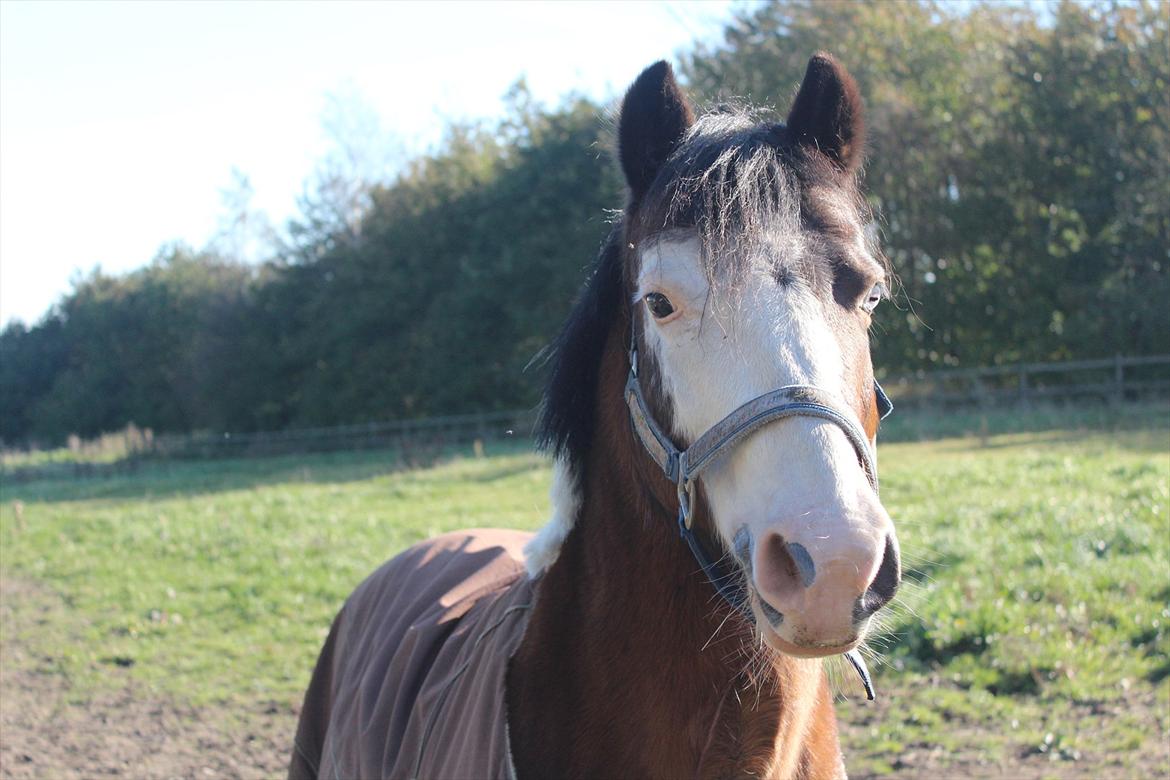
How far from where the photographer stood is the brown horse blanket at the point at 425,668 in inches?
90.3

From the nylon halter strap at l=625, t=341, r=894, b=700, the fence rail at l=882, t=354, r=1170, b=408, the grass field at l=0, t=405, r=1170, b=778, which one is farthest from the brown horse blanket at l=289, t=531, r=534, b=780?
the fence rail at l=882, t=354, r=1170, b=408

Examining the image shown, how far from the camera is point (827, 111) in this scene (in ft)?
7.20

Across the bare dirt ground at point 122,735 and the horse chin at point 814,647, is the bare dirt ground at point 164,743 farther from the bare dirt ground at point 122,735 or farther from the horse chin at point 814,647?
the horse chin at point 814,647

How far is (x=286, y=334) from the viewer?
34.7 meters

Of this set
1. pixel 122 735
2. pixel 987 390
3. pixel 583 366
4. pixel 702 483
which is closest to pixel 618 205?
pixel 122 735

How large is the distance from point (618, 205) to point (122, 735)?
349 inches

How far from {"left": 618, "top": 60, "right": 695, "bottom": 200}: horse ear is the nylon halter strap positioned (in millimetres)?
407

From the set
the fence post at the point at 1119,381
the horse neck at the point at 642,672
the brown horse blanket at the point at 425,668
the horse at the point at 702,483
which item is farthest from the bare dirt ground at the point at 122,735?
the fence post at the point at 1119,381

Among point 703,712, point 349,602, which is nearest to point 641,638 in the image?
point 703,712

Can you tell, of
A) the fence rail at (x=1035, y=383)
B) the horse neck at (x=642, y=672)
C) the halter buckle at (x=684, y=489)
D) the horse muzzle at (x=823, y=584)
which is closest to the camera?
the horse muzzle at (x=823, y=584)

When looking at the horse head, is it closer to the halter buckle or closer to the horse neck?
the halter buckle

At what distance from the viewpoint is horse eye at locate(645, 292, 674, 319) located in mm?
1962

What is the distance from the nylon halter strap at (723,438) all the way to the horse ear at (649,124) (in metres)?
0.41

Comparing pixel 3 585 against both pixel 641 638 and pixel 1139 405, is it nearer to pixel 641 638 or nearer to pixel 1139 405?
pixel 641 638
